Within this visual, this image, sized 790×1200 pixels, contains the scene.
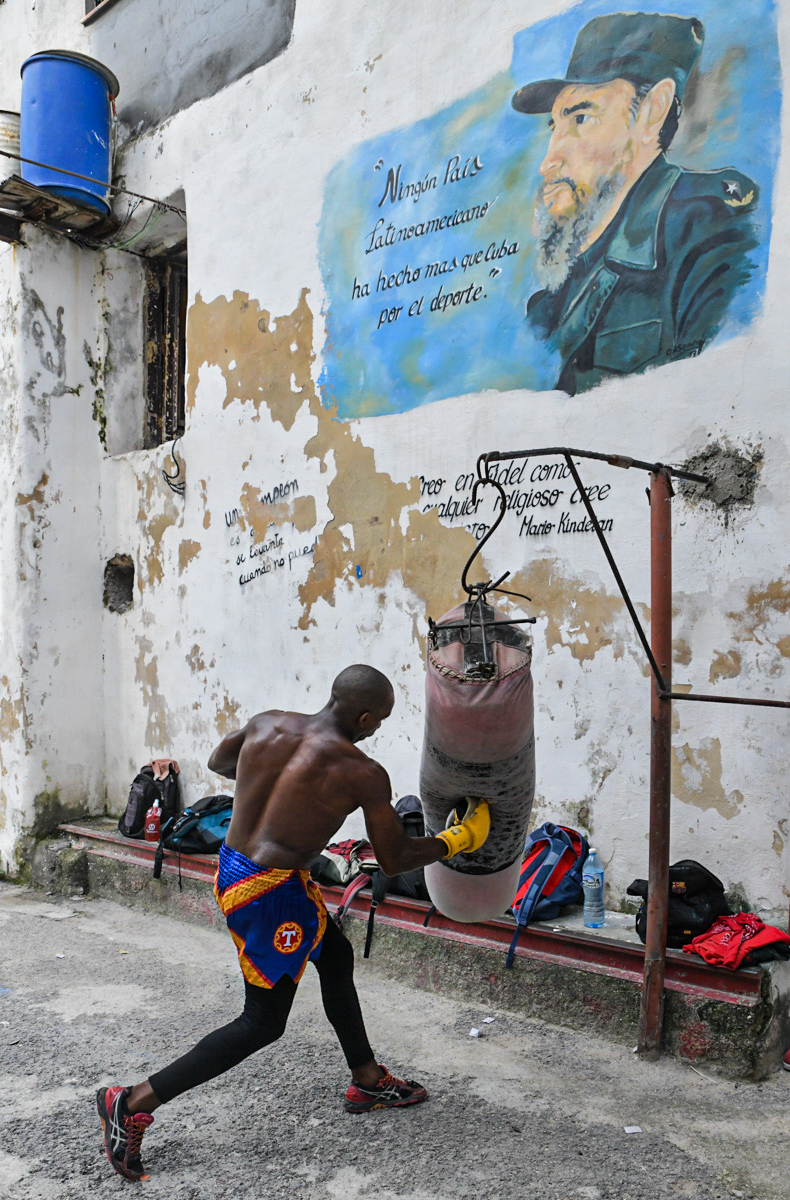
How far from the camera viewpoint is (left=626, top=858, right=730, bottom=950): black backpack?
12.9ft

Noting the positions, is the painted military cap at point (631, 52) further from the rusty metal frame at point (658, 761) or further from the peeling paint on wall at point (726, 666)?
the peeling paint on wall at point (726, 666)

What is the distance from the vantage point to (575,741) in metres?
4.76

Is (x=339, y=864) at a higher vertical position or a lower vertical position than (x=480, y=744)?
lower

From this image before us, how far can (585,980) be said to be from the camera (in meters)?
4.05

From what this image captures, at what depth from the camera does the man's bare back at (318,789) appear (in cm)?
313

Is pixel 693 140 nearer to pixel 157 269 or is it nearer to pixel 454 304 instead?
pixel 454 304

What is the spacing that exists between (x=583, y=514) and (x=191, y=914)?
3.34 meters

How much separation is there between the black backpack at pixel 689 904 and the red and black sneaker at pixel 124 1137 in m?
2.06

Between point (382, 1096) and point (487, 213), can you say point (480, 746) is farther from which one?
point (487, 213)

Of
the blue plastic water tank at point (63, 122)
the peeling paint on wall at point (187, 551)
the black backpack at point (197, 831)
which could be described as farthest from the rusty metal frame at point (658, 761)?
the blue plastic water tank at point (63, 122)

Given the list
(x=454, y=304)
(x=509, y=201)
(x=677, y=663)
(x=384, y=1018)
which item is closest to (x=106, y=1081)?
(x=384, y=1018)

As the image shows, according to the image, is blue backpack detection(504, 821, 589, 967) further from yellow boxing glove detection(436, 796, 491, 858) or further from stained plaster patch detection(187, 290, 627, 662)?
yellow boxing glove detection(436, 796, 491, 858)

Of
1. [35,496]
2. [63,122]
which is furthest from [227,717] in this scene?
[63,122]

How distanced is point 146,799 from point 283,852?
3.75 m
